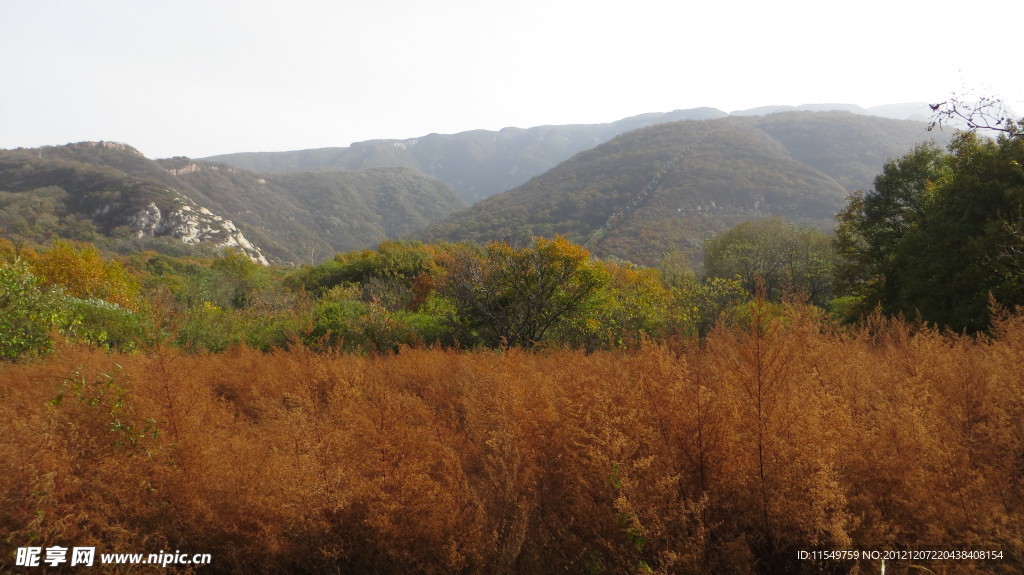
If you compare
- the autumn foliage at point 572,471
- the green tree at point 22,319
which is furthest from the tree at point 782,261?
the green tree at point 22,319

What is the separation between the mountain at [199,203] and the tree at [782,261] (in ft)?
213

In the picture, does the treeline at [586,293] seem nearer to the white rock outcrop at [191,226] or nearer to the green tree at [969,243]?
the green tree at [969,243]

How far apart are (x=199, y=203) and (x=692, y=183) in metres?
83.0

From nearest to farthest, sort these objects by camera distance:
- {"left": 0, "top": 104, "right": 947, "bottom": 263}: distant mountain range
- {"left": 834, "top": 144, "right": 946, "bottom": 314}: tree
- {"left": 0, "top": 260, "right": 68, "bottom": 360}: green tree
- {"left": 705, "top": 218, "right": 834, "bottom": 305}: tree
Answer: {"left": 0, "top": 260, "right": 68, "bottom": 360}: green tree
{"left": 834, "top": 144, "right": 946, "bottom": 314}: tree
{"left": 705, "top": 218, "right": 834, "bottom": 305}: tree
{"left": 0, "top": 104, "right": 947, "bottom": 263}: distant mountain range

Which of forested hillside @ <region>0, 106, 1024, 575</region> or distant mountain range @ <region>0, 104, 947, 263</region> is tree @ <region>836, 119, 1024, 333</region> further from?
distant mountain range @ <region>0, 104, 947, 263</region>

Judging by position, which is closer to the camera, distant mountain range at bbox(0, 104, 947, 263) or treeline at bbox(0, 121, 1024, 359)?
treeline at bbox(0, 121, 1024, 359)

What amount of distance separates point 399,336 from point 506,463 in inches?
365

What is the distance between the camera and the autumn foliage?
8.73 ft

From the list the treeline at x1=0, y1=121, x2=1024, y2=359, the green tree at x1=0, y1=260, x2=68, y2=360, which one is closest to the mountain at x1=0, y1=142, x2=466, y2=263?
the treeline at x1=0, y1=121, x2=1024, y2=359

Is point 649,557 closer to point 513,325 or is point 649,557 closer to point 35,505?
point 35,505

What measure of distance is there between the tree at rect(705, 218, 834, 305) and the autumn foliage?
18471mm

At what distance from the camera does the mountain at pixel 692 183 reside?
53969 mm

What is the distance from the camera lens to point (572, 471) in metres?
3.23

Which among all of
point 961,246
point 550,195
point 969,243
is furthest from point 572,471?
point 550,195
